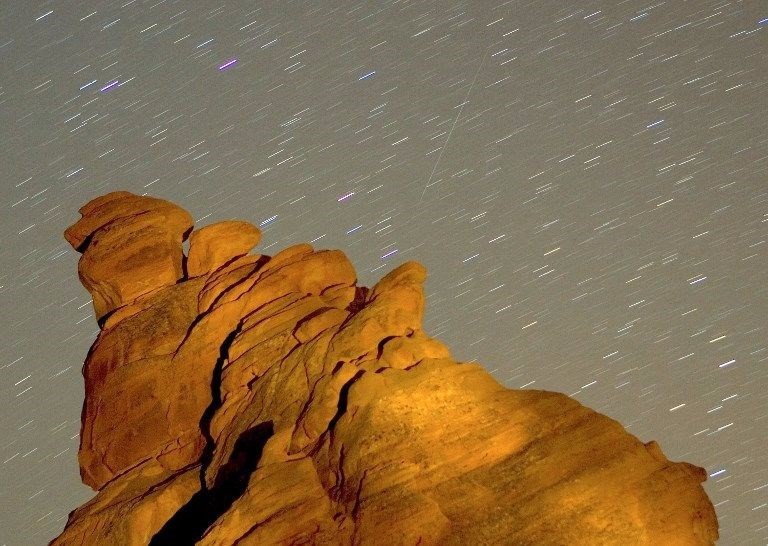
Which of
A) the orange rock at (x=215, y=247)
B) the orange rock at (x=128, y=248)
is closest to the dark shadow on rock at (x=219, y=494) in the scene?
the orange rock at (x=215, y=247)

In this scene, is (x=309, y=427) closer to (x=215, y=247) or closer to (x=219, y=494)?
(x=219, y=494)

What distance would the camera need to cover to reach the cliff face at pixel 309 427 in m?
22.2

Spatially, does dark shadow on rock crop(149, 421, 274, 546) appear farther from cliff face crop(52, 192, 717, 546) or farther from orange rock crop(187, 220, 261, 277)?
orange rock crop(187, 220, 261, 277)

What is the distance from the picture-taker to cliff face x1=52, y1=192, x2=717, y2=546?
2216 centimetres

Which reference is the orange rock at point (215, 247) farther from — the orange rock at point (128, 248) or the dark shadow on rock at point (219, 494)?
the dark shadow on rock at point (219, 494)

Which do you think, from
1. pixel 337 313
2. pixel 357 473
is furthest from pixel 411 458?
pixel 337 313

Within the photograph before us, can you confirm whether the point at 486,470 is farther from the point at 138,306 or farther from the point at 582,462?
the point at 138,306

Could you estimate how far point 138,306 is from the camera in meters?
37.1

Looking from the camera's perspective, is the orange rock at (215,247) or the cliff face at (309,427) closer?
the cliff face at (309,427)

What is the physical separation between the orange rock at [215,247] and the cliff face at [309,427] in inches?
2.7

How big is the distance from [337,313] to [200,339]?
618 cm

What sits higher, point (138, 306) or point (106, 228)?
point (106, 228)

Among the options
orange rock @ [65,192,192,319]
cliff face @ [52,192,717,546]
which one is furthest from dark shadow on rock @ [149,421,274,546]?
orange rock @ [65,192,192,319]

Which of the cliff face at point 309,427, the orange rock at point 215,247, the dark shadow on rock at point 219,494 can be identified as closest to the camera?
→ the cliff face at point 309,427
